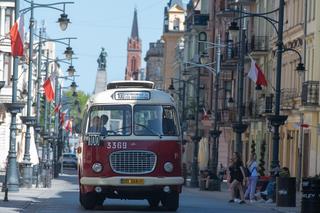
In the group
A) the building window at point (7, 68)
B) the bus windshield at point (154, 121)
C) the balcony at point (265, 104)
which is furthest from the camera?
the building window at point (7, 68)

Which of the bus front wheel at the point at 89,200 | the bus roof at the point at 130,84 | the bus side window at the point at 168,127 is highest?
the bus roof at the point at 130,84

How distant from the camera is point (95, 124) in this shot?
1261 inches

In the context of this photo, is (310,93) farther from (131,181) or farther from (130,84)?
(131,181)

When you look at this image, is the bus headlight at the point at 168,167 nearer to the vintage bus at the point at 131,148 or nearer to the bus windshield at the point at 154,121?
the vintage bus at the point at 131,148

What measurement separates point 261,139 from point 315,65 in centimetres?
1685

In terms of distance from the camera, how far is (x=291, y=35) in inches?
2697

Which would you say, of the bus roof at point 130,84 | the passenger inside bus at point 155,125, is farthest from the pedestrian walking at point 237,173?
the passenger inside bus at point 155,125

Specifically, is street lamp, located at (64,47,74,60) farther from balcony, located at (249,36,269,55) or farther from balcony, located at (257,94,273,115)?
balcony, located at (249,36,269,55)

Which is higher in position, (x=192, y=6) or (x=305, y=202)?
(x=192, y=6)

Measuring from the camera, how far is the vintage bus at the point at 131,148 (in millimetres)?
31188

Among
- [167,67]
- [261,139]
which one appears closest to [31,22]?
[261,139]

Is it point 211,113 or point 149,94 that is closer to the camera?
point 149,94

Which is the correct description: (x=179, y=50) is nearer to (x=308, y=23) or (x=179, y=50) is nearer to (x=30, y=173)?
(x=308, y=23)

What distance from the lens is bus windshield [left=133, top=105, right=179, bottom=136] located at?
31.7 metres
